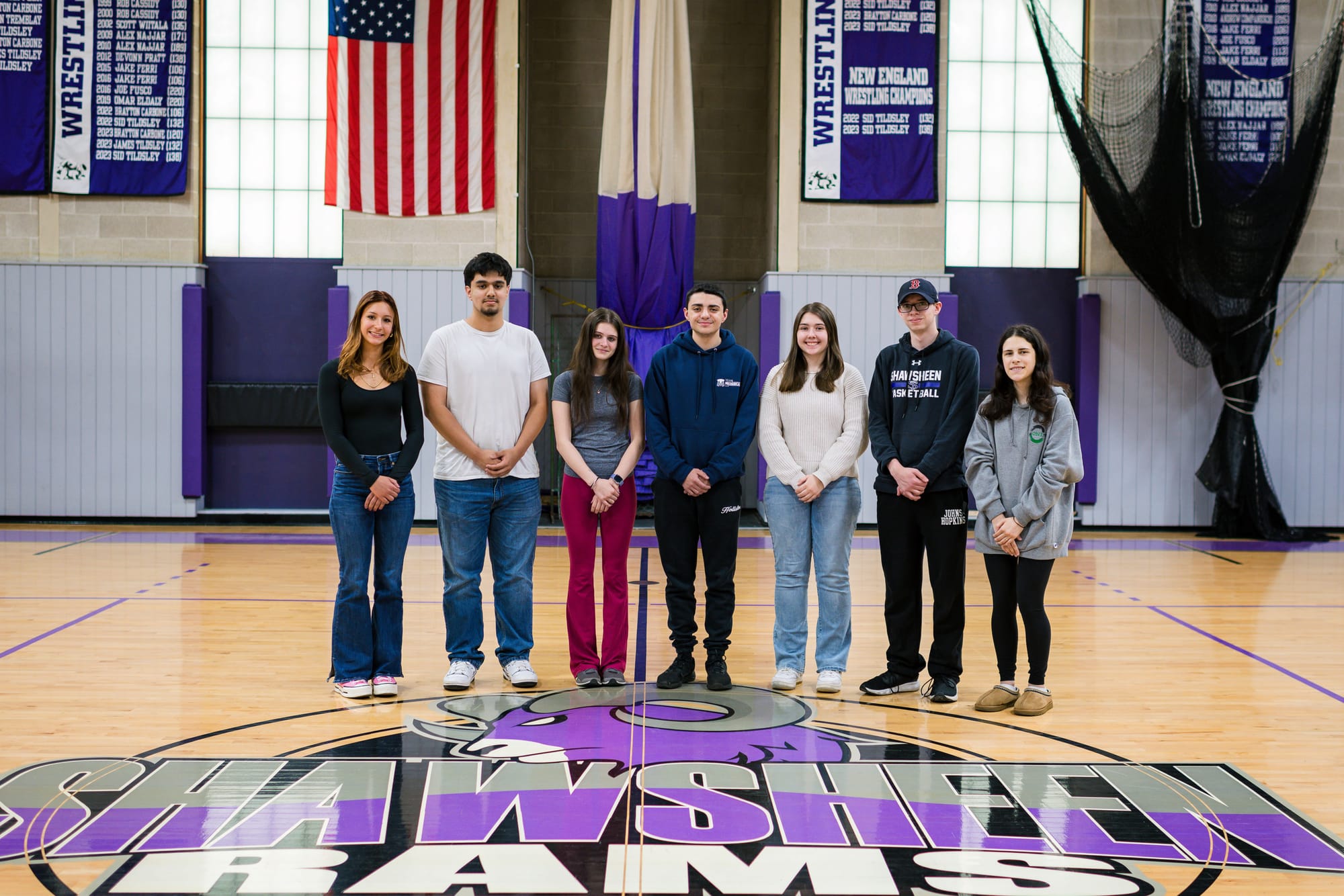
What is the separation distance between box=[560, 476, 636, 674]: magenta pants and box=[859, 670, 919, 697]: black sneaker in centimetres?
98

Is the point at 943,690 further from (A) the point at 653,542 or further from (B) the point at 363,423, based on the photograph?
(A) the point at 653,542

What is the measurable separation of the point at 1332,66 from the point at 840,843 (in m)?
8.98

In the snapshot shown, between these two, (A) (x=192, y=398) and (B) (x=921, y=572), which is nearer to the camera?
(B) (x=921, y=572)

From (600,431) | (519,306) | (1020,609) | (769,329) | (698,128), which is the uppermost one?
(698,128)

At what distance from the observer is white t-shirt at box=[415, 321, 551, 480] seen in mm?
4273

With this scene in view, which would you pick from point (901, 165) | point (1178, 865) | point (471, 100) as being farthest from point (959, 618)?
point (471, 100)

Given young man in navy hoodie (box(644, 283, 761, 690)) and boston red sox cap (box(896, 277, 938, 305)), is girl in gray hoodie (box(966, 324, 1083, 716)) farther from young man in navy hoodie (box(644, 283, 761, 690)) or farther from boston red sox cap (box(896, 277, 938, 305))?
young man in navy hoodie (box(644, 283, 761, 690))

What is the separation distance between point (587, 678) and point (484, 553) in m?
0.65

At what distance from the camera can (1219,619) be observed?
19.4ft

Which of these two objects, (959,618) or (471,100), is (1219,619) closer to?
(959,618)

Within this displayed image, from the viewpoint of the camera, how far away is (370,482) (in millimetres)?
4121

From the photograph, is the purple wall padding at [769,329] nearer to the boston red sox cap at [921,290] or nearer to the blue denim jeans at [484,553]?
the boston red sox cap at [921,290]

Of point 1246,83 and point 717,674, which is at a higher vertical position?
point 1246,83

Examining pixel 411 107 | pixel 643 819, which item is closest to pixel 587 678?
pixel 643 819
